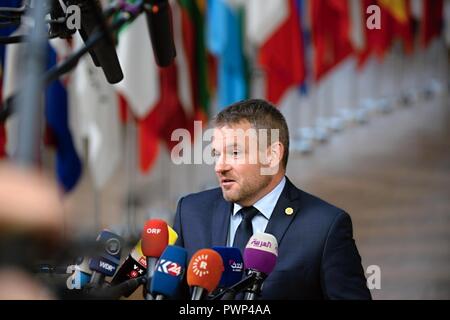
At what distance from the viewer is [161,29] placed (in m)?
2.26

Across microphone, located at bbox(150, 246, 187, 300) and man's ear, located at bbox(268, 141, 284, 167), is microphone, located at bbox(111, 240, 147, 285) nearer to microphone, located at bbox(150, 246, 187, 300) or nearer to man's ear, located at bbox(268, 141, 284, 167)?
microphone, located at bbox(150, 246, 187, 300)

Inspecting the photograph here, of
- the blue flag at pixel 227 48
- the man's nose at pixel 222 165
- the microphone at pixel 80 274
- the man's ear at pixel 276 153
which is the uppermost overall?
the blue flag at pixel 227 48

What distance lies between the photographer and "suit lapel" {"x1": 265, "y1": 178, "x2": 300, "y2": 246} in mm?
2471

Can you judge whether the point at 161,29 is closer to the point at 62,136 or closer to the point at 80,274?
the point at 80,274

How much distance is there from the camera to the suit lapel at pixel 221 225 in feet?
8.20

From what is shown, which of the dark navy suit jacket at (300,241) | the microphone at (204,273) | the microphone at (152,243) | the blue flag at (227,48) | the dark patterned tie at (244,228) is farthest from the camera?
the blue flag at (227,48)

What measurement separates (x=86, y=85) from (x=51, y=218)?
693cm

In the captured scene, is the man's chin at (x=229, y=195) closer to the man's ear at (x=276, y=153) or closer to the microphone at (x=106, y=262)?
the man's ear at (x=276, y=153)

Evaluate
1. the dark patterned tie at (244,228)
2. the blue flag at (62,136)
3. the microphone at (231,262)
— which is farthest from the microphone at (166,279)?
the blue flag at (62,136)

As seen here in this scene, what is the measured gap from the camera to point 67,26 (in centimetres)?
224

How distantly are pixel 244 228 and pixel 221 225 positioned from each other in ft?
0.21

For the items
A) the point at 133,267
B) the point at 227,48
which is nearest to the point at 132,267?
the point at 133,267
